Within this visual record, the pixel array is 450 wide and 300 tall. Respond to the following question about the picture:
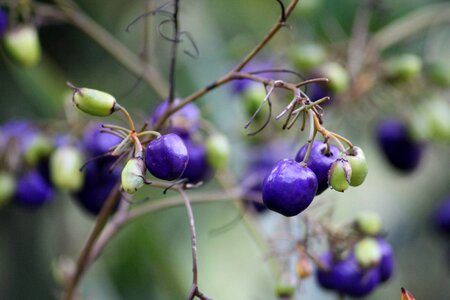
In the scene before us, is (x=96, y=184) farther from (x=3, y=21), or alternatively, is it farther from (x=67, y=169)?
(x=3, y=21)

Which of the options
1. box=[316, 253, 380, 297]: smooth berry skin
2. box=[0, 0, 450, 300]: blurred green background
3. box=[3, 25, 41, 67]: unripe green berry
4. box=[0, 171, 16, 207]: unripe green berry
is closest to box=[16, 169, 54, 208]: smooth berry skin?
box=[0, 171, 16, 207]: unripe green berry

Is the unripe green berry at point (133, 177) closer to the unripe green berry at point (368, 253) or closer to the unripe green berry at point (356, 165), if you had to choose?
the unripe green berry at point (356, 165)

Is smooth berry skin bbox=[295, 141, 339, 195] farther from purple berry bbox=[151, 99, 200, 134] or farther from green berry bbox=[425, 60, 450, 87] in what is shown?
green berry bbox=[425, 60, 450, 87]

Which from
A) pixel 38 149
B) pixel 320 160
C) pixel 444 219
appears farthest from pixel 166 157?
pixel 444 219

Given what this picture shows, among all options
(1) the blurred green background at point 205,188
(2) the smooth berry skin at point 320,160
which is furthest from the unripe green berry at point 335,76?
(2) the smooth berry skin at point 320,160

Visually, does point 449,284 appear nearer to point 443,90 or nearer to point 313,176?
point 443,90
